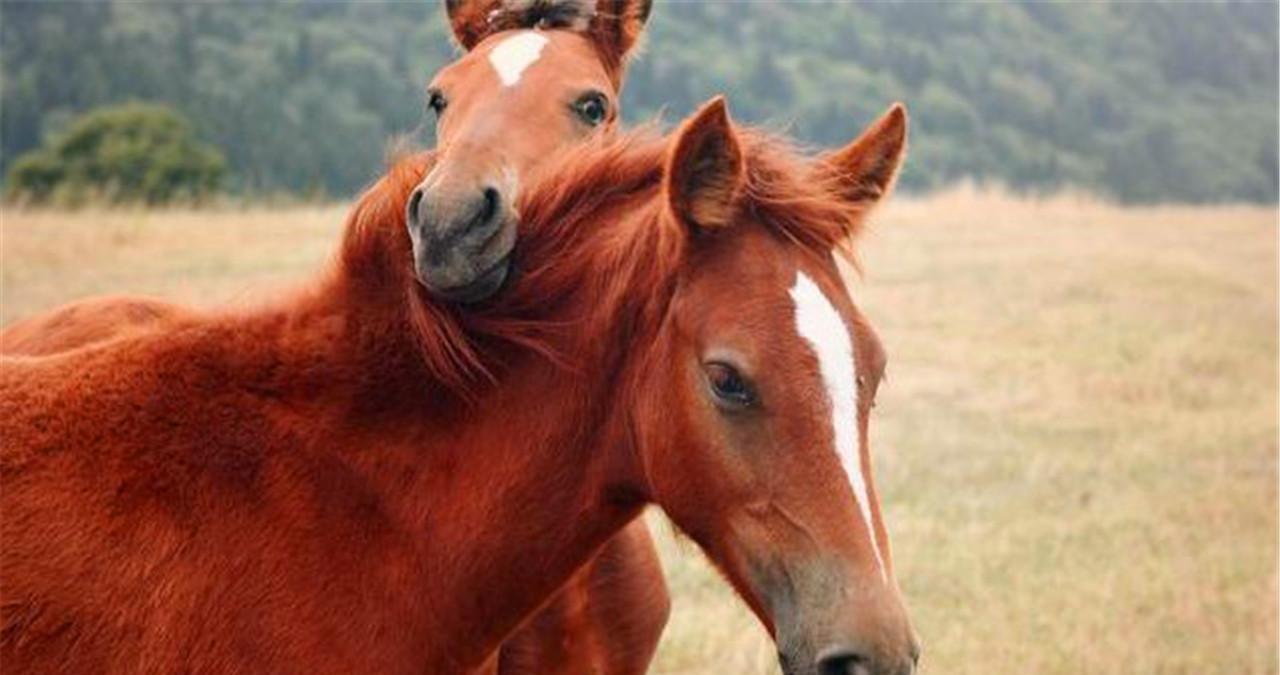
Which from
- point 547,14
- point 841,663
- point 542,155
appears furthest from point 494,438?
point 547,14

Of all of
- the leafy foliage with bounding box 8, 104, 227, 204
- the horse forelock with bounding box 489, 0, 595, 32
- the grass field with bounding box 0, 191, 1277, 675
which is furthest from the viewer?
the leafy foliage with bounding box 8, 104, 227, 204

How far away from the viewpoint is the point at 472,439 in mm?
3736

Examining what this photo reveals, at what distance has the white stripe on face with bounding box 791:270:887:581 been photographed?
336 centimetres

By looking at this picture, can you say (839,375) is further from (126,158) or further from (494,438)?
(126,158)

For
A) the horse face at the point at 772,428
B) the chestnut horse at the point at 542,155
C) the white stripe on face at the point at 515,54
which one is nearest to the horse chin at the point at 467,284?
the chestnut horse at the point at 542,155

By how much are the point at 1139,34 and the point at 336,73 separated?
24243 mm

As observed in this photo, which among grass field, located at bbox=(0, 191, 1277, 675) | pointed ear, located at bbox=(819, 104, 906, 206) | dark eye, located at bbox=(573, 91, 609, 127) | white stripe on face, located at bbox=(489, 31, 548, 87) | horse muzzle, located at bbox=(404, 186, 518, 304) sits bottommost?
grass field, located at bbox=(0, 191, 1277, 675)

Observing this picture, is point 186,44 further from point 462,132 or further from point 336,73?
point 462,132

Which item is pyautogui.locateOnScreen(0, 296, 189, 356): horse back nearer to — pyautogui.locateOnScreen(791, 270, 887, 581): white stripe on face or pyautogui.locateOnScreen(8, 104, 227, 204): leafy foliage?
pyautogui.locateOnScreen(791, 270, 887, 581): white stripe on face

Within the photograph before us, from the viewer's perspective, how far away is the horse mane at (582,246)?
3600 mm

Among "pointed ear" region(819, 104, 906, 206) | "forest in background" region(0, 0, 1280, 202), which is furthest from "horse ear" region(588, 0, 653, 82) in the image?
"forest in background" region(0, 0, 1280, 202)

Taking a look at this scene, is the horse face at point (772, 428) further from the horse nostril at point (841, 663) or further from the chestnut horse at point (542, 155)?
the chestnut horse at point (542, 155)

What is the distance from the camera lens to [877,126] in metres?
3.82

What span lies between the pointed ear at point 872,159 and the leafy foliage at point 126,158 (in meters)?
28.0
